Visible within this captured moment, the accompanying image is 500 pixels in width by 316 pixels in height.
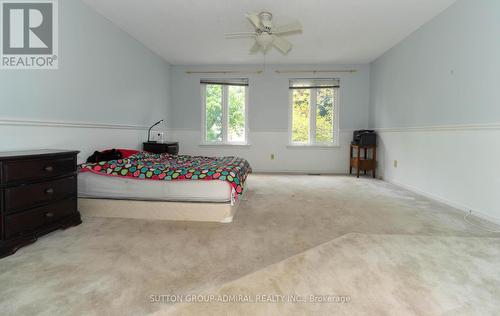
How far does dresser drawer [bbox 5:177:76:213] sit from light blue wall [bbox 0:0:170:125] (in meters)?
0.79

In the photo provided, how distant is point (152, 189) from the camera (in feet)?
8.18

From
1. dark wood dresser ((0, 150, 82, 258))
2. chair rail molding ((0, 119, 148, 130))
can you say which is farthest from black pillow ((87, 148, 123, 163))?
dark wood dresser ((0, 150, 82, 258))

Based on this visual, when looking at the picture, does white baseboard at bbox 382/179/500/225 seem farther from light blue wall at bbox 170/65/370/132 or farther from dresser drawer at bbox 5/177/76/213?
dresser drawer at bbox 5/177/76/213

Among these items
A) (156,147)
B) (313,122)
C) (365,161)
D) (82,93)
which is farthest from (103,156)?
(365,161)

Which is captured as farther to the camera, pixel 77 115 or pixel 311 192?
pixel 311 192

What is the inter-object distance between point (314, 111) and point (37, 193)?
4.98m

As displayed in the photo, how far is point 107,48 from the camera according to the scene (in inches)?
137

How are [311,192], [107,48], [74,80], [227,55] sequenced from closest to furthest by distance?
[74,80], [107,48], [311,192], [227,55]

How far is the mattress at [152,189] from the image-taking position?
7.97 ft

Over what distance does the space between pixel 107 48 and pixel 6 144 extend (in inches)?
74.8

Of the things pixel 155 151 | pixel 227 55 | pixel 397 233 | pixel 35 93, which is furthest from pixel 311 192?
pixel 35 93

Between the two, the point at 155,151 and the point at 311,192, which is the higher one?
the point at 155,151

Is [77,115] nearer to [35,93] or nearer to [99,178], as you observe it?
[35,93]

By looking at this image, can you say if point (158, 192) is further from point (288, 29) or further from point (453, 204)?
point (453, 204)
